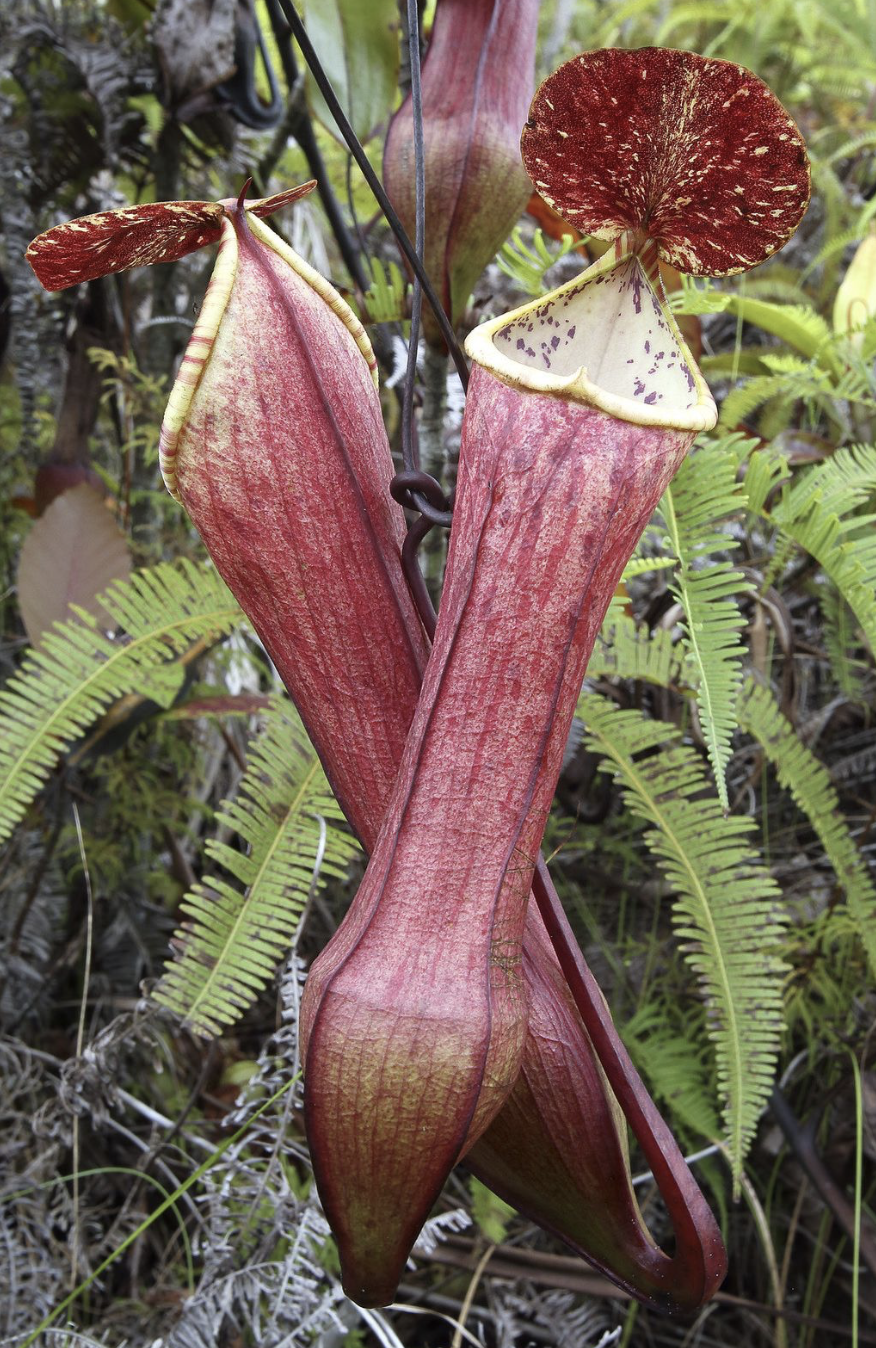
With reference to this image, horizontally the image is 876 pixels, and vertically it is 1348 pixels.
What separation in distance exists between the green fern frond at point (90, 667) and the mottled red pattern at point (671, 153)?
63cm

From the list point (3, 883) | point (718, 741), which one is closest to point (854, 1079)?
point (718, 741)

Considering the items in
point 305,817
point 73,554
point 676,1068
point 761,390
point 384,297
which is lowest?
point 676,1068

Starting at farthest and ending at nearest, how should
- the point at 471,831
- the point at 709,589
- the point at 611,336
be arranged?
the point at 709,589
the point at 611,336
the point at 471,831

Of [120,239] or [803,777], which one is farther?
[803,777]

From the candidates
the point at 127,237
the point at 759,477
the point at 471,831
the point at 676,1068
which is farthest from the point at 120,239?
the point at 676,1068

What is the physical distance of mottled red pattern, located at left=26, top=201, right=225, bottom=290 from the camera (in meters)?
0.61

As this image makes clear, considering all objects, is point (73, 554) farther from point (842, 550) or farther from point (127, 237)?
point (842, 550)

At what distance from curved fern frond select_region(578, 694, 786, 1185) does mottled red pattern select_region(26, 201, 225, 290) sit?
24.1 inches

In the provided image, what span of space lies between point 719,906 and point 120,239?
2.52 feet

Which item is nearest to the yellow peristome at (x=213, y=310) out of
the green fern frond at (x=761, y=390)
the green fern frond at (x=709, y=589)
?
the green fern frond at (x=709, y=589)

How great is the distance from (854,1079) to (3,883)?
1117 millimetres

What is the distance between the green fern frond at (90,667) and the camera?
1.02 meters

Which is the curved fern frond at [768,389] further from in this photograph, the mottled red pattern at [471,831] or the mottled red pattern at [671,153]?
the mottled red pattern at [471,831]

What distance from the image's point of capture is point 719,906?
99cm
